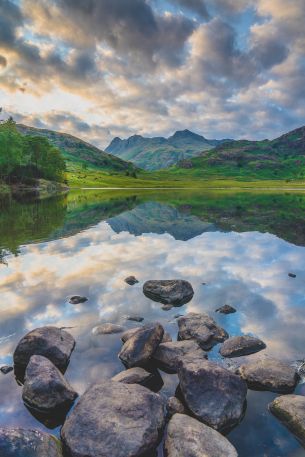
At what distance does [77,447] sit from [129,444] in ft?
4.98

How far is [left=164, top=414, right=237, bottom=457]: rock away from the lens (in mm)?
9031

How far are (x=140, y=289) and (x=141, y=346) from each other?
30.4ft

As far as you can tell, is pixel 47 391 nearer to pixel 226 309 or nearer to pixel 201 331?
pixel 201 331

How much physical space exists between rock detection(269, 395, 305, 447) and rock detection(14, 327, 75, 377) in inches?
341

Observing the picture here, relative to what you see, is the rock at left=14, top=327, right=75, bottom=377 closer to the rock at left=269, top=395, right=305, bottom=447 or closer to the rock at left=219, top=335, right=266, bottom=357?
the rock at left=219, top=335, right=266, bottom=357

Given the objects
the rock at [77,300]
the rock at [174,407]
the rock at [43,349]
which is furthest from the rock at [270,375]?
the rock at [77,300]

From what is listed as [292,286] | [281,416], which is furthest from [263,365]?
[292,286]

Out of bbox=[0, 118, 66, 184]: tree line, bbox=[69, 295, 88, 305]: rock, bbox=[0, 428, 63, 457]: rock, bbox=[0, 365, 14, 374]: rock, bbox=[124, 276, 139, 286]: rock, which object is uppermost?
bbox=[0, 118, 66, 184]: tree line

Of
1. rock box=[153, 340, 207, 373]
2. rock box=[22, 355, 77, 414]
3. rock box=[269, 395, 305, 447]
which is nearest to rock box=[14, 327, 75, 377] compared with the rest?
rock box=[22, 355, 77, 414]

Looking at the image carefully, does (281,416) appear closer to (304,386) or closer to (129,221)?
(304,386)

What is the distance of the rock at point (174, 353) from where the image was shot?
14.1 m

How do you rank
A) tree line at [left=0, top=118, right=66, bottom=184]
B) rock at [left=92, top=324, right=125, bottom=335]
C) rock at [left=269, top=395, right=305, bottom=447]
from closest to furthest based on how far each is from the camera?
rock at [left=269, top=395, right=305, bottom=447], rock at [left=92, top=324, right=125, bottom=335], tree line at [left=0, top=118, right=66, bottom=184]

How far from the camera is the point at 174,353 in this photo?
47.6 feet

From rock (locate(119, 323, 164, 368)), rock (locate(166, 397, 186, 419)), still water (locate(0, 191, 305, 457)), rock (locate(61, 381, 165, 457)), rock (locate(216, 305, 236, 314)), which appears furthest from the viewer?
rock (locate(216, 305, 236, 314))
